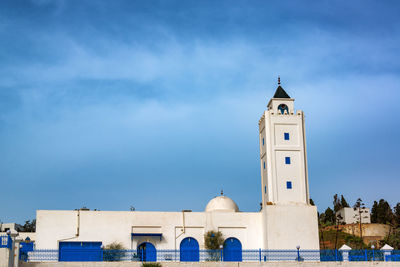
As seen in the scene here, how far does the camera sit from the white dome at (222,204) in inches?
1252

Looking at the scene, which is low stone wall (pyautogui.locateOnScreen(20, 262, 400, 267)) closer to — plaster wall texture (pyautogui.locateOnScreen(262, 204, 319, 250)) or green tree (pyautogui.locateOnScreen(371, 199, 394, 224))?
plaster wall texture (pyautogui.locateOnScreen(262, 204, 319, 250))

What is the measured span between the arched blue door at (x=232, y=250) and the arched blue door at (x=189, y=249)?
5.57ft

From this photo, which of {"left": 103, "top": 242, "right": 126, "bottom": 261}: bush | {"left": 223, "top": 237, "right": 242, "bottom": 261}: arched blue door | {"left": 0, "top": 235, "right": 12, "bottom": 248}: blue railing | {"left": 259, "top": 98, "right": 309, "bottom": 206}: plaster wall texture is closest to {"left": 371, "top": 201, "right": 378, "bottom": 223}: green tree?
{"left": 259, "top": 98, "right": 309, "bottom": 206}: plaster wall texture

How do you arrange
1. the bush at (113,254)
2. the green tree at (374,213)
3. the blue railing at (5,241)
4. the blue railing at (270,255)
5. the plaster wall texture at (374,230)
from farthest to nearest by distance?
1. the green tree at (374,213)
2. the plaster wall texture at (374,230)
3. the bush at (113,254)
4. the blue railing at (270,255)
5. the blue railing at (5,241)

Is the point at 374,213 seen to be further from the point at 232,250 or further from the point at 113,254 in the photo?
the point at 113,254

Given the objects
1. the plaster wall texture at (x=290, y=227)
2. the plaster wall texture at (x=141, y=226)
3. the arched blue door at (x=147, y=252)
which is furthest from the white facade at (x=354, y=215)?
the arched blue door at (x=147, y=252)

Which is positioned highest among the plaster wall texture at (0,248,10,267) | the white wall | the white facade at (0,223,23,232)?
the white facade at (0,223,23,232)

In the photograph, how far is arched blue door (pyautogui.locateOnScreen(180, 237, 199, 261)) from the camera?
94.8 feet

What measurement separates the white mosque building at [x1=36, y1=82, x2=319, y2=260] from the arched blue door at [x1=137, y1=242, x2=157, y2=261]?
0.19ft

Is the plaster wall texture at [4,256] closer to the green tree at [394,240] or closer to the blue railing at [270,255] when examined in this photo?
the blue railing at [270,255]

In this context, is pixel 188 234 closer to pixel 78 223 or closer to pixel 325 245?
pixel 78 223

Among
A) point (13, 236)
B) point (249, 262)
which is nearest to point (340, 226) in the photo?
point (249, 262)

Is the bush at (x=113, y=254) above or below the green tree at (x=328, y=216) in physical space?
below

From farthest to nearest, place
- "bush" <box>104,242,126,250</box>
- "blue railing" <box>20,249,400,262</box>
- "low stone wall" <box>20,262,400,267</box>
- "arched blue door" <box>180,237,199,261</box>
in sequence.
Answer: "arched blue door" <box>180,237,199,261</box> < "bush" <box>104,242,126,250</box> < "blue railing" <box>20,249,400,262</box> < "low stone wall" <box>20,262,400,267</box>
